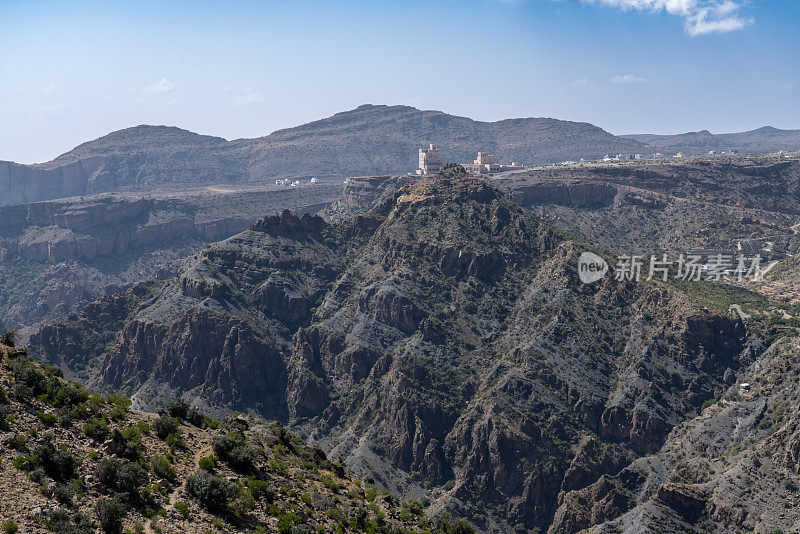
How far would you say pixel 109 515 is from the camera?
116 ft

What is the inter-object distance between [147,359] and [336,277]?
164 feet

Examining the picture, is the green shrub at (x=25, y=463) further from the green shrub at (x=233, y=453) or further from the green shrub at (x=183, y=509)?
the green shrub at (x=233, y=453)

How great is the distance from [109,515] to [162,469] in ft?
22.4

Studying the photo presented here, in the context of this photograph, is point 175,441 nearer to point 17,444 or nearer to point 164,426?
point 164,426

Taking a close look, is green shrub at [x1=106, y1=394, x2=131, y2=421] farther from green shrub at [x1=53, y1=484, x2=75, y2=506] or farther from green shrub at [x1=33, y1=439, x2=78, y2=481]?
green shrub at [x1=53, y1=484, x2=75, y2=506]

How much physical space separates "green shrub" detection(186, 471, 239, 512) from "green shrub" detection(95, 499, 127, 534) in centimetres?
561

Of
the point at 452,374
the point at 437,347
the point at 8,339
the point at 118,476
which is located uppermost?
the point at 8,339

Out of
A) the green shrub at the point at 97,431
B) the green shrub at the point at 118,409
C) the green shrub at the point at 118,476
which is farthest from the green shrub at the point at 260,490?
the green shrub at the point at 118,409

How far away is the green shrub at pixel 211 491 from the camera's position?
133ft


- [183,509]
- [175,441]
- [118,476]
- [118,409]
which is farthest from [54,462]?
[118,409]

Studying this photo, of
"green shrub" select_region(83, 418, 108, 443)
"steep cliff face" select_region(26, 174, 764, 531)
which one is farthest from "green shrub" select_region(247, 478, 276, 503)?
"steep cliff face" select_region(26, 174, 764, 531)

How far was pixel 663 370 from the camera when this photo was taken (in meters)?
128

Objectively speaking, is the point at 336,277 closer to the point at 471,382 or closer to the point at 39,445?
the point at 471,382

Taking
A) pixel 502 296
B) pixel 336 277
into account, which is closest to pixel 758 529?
pixel 502 296
